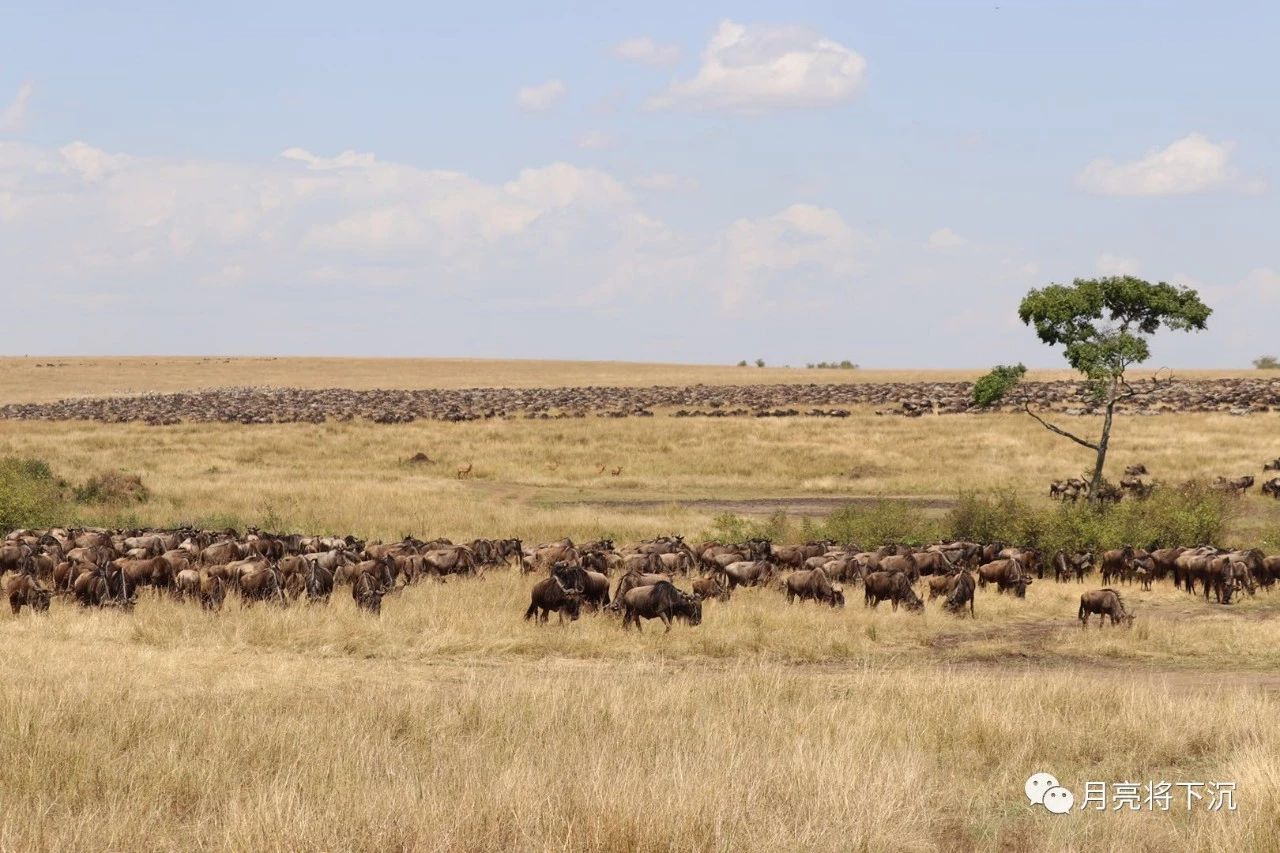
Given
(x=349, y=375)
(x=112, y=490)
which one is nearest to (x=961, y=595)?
(x=112, y=490)

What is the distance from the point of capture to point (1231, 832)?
7.66 m

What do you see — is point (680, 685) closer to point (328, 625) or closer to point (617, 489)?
point (328, 625)

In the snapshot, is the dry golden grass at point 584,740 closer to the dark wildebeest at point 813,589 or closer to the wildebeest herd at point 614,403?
the dark wildebeest at point 813,589

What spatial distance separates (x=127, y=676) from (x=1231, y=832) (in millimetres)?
10929

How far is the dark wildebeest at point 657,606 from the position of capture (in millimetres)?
19094

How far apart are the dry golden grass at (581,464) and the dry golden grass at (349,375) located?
6020 centimetres

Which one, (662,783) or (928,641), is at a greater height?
(662,783)

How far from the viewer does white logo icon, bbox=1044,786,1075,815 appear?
8367 millimetres

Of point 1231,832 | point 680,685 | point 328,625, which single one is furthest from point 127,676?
point 1231,832

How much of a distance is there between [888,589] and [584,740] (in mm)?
12274

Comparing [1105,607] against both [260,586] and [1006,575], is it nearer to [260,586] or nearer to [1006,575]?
[1006,575]

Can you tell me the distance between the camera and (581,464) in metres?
51.1

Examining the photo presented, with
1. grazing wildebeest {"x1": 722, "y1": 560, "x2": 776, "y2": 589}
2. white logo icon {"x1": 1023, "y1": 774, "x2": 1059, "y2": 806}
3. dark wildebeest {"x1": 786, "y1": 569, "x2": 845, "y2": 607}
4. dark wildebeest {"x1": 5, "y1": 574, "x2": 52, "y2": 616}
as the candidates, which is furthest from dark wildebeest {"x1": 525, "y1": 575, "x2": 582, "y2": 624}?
white logo icon {"x1": 1023, "y1": 774, "x2": 1059, "y2": 806}

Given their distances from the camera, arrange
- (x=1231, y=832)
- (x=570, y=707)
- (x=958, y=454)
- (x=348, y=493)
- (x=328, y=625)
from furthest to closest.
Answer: (x=958, y=454), (x=348, y=493), (x=328, y=625), (x=570, y=707), (x=1231, y=832)
